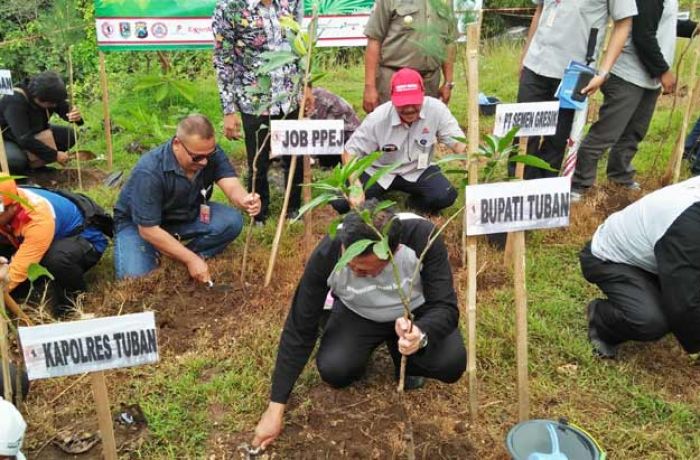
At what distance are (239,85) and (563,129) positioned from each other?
78.1 inches

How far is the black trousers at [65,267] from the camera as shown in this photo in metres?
2.95

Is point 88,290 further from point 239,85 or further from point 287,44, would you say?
point 287,44

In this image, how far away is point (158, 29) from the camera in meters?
5.03

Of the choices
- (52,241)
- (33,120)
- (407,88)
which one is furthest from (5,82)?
(407,88)

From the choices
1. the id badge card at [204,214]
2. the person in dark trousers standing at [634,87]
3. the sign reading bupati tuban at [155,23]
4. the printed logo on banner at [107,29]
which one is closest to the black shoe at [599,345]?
the person in dark trousers standing at [634,87]

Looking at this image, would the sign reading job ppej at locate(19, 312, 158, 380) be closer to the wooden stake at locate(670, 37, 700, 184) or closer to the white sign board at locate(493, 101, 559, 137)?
the white sign board at locate(493, 101, 559, 137)

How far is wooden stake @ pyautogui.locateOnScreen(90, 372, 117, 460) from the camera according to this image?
1708 mm

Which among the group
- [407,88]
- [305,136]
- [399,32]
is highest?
[399,32]

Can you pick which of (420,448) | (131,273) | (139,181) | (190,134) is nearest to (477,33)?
(420,448)

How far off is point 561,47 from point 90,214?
2.87m

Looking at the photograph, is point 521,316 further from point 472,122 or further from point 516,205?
point 472,122

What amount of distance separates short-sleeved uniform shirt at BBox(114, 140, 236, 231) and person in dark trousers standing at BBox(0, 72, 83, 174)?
1610 mm

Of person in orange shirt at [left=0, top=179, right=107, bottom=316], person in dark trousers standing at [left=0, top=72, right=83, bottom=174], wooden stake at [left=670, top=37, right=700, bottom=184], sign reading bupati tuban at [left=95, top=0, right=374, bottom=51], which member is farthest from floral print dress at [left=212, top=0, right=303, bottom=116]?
wooden stake at [left=670, top=37, right=700, bottom=184]

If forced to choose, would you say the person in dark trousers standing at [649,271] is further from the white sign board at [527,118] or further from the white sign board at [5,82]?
the white sign board at [5,82]
